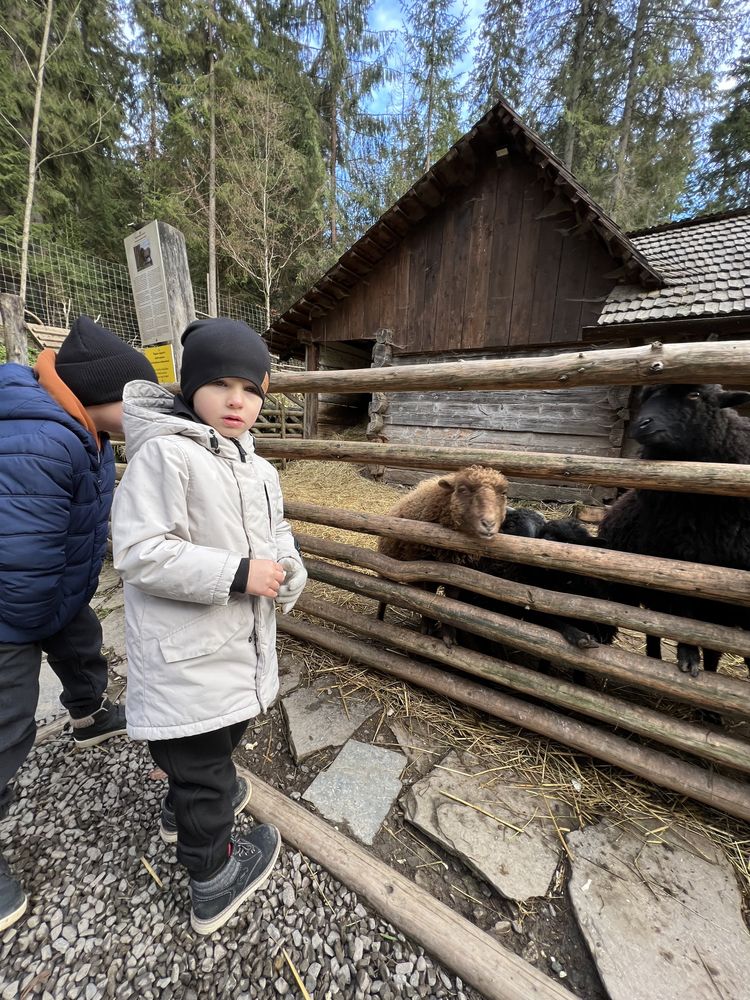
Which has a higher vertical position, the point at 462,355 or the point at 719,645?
the point at 462,355

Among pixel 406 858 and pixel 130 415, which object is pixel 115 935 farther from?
pixel 130 415

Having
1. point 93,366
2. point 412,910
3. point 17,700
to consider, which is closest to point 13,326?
point 93,366

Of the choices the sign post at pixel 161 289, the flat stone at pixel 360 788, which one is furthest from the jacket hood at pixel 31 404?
the sign post at pixel 161 289

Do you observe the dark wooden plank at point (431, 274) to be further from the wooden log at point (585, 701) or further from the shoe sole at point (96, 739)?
the shoe sole at point (96, 739)

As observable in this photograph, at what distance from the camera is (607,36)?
15656mm

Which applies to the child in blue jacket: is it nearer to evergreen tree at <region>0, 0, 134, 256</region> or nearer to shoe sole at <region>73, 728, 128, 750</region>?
shoe sole at <region>73, 728, 128, 750</region>

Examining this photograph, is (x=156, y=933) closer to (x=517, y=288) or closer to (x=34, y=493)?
(x=34, y=493)

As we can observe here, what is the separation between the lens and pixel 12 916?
149 centimetres

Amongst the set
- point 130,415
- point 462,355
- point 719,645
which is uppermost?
point 462,355

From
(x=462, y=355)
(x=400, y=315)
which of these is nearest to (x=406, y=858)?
(x=462, y=355)

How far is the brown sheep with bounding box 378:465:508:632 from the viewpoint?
2350 mm

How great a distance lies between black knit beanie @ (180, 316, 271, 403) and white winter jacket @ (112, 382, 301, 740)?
0.16m

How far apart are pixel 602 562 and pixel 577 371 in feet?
3.30

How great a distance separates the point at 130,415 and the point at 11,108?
20.5 m
